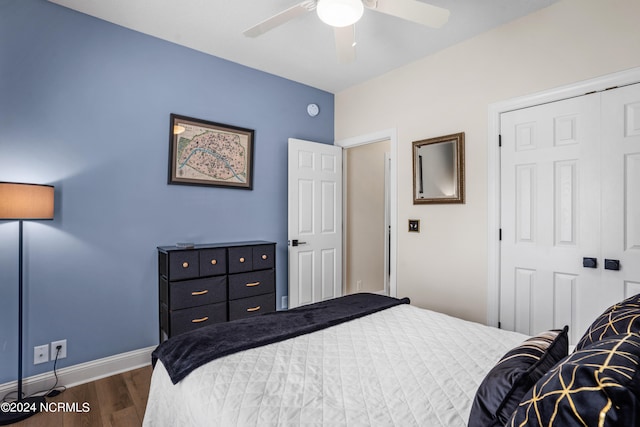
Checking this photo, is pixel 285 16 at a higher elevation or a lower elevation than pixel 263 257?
higher

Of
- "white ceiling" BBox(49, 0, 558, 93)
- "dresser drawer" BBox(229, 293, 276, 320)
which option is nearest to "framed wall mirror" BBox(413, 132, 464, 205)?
"white ceiling" BBox(49, 0, 558, 93)

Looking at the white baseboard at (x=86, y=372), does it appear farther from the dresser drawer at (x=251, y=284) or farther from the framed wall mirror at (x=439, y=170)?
the framed wall mirror at (x=439, y=170)

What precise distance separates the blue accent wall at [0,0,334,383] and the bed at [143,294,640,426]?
4.35 ft

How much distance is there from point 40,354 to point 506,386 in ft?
9.48

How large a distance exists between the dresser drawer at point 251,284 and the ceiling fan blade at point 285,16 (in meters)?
1.88

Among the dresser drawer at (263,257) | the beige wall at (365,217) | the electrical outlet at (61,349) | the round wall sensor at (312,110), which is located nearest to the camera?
the electrical outlet at (61,349)

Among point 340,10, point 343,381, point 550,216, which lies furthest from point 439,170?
point 343,381

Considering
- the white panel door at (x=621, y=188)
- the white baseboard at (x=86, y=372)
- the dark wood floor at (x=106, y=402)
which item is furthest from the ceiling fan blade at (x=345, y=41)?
the white baseboard at (x=86, y=372)

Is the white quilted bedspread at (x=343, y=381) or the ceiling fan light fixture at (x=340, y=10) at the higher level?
the ceiling fan light fixture at (x=340, y=10)

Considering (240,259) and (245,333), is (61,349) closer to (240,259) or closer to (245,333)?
(240,259)

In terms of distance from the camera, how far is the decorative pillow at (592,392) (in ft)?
1.89

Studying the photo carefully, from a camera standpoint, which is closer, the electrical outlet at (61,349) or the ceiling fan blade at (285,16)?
the ceiling fan blade at (285,16)

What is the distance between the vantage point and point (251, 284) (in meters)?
3.02

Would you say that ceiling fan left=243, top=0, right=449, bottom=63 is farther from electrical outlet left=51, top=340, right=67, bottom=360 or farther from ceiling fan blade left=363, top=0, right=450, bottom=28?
electrical outlet left=51, top=340, right=67, bottom=360
